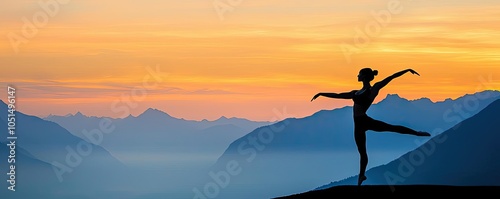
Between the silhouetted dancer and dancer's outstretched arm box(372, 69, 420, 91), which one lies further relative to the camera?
the silhouetted dancer

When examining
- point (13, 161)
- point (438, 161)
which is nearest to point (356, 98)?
point (13, 161)

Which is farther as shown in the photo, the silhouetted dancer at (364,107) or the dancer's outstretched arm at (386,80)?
the silhouetted dancer at (364,107)

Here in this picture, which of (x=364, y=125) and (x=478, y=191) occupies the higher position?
(x=364, y=125)

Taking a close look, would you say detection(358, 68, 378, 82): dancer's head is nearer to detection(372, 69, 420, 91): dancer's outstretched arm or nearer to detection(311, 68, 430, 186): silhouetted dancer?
detection(311, 68, 430, 186): silhouetted dancer

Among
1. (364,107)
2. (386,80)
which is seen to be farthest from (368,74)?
(364,107)

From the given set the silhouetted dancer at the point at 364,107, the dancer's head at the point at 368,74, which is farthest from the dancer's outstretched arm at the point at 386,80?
the dancer's head at the point at 368,74

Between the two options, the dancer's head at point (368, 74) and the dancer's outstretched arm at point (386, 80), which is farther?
the dancer's head at point (368, 74)

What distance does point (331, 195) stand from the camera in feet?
77.3

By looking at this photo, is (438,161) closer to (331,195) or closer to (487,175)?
(487,175)

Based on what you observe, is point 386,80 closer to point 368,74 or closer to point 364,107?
point 368,74

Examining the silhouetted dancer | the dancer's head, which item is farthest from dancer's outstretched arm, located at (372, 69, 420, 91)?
the dancer's head

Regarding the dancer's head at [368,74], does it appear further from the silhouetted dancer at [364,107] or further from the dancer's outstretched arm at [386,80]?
the dancer's outstretched arm at [386,80]

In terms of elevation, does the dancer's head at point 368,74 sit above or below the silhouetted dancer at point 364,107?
above

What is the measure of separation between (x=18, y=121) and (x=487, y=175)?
145m
